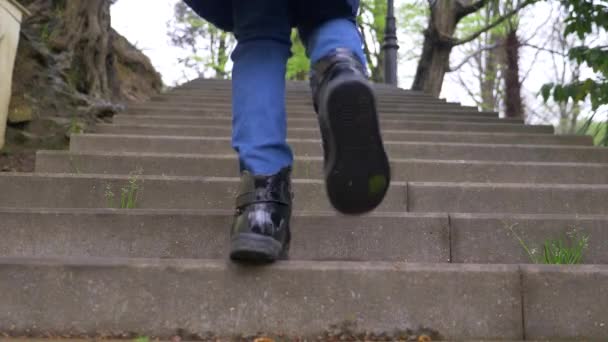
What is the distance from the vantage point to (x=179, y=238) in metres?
2.04

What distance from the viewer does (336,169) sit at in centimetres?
131

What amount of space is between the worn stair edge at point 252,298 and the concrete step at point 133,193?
927 mm

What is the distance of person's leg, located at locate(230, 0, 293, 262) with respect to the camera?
152 cm

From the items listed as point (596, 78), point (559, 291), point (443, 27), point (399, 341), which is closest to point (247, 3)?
point (399, 341)

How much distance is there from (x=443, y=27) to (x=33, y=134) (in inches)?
374

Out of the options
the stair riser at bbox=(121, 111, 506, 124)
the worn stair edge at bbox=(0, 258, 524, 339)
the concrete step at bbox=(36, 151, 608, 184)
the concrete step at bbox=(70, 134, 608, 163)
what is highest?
the stair riser at bbox=(121, 111, 506, 124)

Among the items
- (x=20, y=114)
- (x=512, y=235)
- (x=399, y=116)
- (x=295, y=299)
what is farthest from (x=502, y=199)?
(x=20, y=114)

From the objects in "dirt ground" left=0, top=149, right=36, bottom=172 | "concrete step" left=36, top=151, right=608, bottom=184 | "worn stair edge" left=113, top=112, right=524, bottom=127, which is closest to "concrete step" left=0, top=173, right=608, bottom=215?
"concrete step" left=36, top=151, right=608, bottom=184

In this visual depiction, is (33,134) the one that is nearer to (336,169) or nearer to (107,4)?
(107,4)

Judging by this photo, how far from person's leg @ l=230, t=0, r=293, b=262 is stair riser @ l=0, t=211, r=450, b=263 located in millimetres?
446

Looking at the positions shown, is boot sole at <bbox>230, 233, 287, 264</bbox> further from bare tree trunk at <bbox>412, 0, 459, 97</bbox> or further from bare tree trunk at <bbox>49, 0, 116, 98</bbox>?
bare tree trunk at <bbox>412, 0, 459, 97</bbox>

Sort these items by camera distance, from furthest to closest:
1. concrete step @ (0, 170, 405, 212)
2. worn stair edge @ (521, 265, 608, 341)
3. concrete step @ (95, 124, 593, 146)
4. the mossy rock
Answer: concrete step @ (95, 124, 593, 146) < the mossy rock < concrete step @ (0, 170, 405, 212) < worn stair edge @ (521, 265, 608, 341)

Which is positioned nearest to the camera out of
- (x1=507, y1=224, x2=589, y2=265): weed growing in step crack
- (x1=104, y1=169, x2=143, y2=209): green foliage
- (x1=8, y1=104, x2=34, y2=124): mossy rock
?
(x1=507, y1=224, x2=589, y2=265): weed growing in step crack

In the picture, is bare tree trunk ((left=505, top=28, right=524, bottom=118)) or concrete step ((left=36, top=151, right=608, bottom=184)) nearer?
concrete step ((left=36, top=151, right=608, bottom=184))
